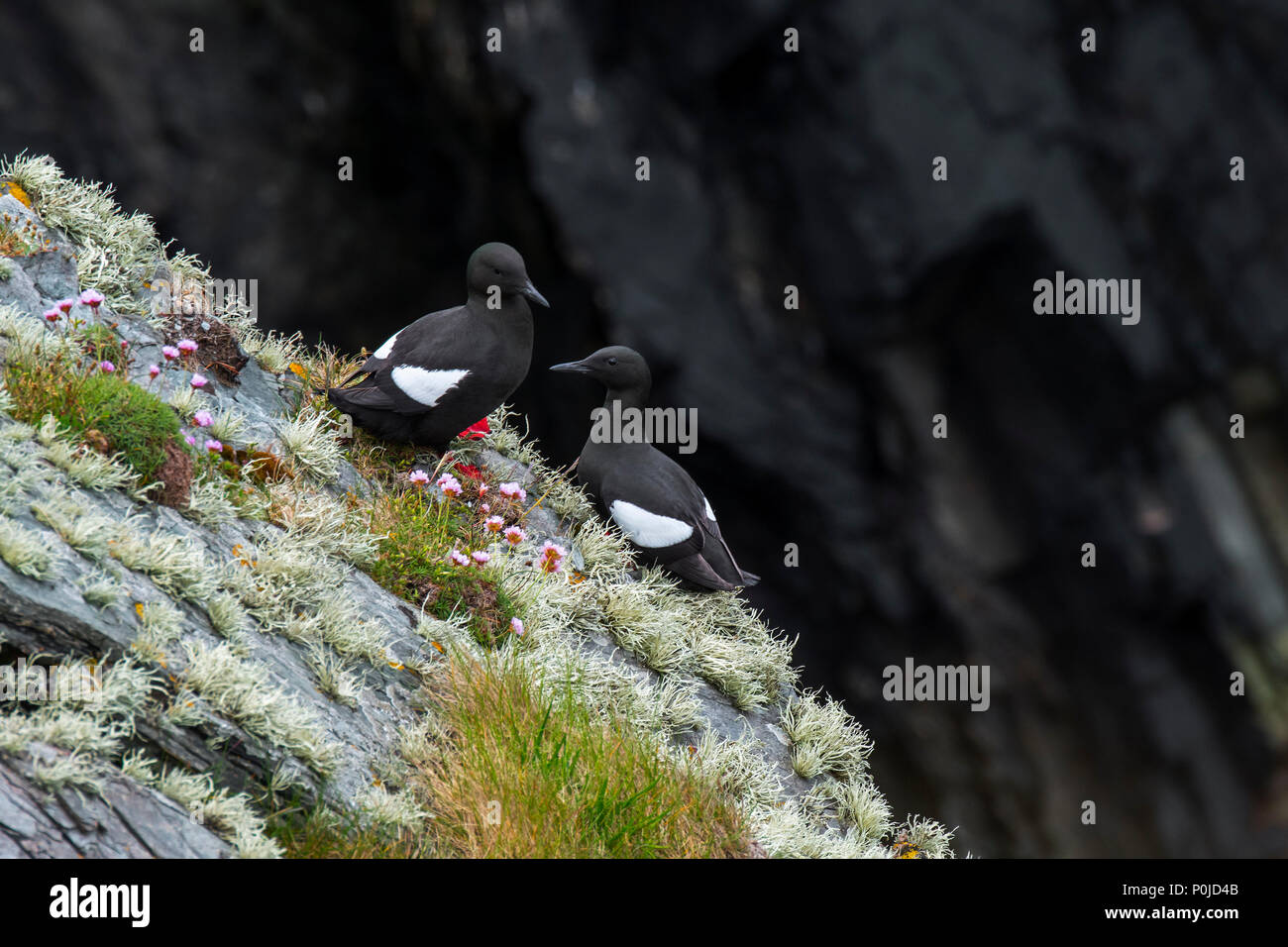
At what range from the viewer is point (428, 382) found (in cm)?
713

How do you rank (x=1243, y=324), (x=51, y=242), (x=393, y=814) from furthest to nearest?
(x=1243, y=324) < (x=51, y=242) < (x=393, y=814)

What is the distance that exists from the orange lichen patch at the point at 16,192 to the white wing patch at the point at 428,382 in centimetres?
272

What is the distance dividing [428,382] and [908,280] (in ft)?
54.9

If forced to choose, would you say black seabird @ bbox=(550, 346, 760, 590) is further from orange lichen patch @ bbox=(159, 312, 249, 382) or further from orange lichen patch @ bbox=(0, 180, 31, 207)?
orange lichen patch @ bbox=(0, 180, 31, 207)

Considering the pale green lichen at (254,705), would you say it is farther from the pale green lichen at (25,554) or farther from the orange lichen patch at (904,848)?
the orange lichen patch at (904,848)

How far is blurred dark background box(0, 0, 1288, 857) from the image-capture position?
2145 cm

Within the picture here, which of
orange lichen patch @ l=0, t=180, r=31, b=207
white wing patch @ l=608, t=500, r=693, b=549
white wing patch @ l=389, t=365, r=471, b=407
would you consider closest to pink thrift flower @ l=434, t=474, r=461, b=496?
white wing patch @ l=389, t=365, r=471, b=407

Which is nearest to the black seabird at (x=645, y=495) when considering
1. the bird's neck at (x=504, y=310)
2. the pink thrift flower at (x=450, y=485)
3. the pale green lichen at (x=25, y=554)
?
the bird's neck at (x=504, y=310)

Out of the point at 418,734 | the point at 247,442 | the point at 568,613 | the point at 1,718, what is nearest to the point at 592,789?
the point at 418,734

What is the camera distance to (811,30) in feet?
72.0

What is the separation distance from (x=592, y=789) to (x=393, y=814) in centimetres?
91

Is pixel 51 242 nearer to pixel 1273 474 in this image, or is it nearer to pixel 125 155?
pixel 125 155

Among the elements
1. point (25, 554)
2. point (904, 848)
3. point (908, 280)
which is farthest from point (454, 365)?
point (908, 280)

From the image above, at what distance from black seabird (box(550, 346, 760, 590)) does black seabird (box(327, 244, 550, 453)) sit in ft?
2.18
